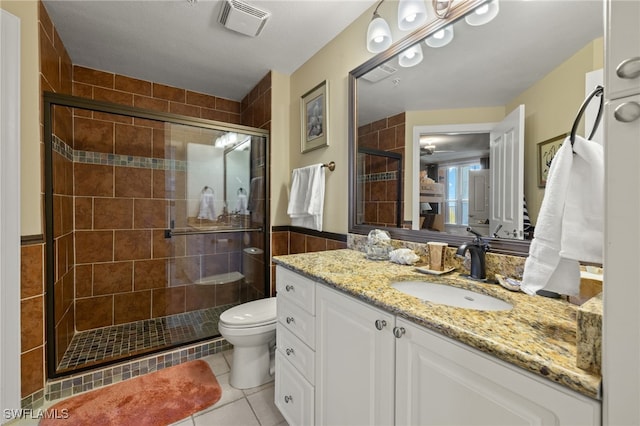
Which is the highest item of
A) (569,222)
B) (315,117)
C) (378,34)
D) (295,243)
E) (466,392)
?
(378,34)

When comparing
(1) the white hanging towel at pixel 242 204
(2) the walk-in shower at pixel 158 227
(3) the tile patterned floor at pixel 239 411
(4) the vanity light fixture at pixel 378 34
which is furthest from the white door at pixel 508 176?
(1) the white hanging towel at pixel 242 204

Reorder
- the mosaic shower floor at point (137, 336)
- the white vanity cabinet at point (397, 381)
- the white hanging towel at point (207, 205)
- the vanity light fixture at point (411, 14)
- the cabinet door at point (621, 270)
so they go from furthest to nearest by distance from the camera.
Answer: the white hanging towel at point (207, 205) < the mosaic shower floor at point (137, 336) < the vanity light fixture at point (411, 14) < the white vanity cabinet at point (397, 381) < the cabinet door at point (621, 270)

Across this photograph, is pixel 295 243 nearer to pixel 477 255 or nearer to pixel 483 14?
pixel 477 255

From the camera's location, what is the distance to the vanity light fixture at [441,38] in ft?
3.89

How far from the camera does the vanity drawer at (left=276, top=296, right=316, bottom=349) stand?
1111 millimetres

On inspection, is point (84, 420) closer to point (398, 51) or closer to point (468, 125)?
point (468, 125)

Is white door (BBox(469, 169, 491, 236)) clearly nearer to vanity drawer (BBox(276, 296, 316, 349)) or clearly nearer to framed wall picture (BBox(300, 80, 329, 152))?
vanity drawer (BBox(276, 296, 316, 349))

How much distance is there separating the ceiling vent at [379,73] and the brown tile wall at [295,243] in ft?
3.41

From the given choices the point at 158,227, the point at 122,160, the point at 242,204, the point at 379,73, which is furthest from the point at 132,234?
the point at 379,73

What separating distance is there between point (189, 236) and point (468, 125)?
7.34 ft

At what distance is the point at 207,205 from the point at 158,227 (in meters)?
0.54

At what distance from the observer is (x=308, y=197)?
1.96 m

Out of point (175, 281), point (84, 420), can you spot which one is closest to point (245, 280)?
point (175, 281)

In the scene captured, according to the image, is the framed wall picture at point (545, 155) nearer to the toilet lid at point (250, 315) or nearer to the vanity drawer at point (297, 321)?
the vanity drawer at point (297, 321)
